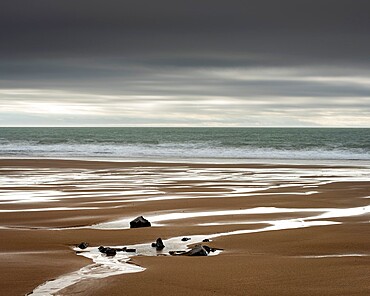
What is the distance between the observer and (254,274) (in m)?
7.62

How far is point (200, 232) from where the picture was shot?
11.1 metres

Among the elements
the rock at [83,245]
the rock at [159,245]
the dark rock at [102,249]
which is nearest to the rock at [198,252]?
the rock at [159,245]

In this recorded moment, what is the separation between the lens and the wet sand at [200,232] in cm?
720

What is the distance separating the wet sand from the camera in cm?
720

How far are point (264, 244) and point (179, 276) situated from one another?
2.63 metres

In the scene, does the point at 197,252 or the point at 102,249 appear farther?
the point at 102,249

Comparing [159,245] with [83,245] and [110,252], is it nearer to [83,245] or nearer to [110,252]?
[110,252]

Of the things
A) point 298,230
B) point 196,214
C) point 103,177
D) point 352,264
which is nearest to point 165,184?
point 103,177

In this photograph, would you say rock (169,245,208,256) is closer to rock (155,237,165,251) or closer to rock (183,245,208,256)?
rock (183,245,208,256)

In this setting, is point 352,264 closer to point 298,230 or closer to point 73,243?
point 298,230

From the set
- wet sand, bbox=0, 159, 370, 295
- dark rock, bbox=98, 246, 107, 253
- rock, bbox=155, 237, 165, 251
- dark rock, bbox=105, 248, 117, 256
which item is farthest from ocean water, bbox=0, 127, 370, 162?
dark rock, bbox=105, 248, 117, 256

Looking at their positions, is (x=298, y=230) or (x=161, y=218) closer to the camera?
(x=298, y=230)

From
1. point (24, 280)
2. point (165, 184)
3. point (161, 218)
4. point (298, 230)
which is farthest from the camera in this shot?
point (165, 184)

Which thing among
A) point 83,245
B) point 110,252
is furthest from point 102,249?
point 83,245
